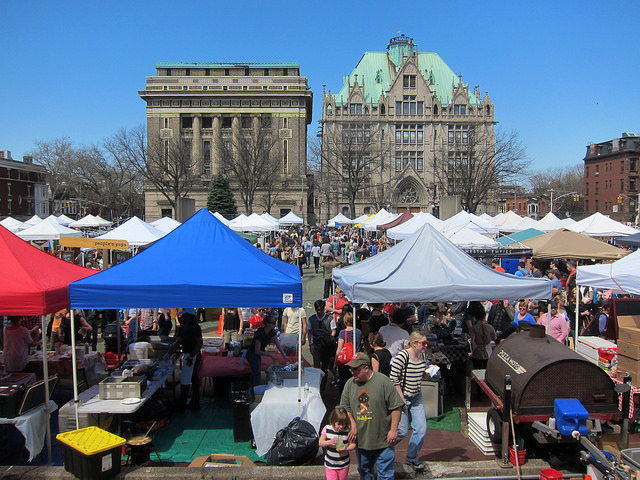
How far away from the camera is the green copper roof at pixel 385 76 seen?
76.9 meters

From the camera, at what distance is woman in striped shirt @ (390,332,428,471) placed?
534 centimetres

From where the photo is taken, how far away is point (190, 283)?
20.5 ft

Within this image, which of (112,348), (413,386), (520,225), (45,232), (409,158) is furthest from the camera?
(409,158)

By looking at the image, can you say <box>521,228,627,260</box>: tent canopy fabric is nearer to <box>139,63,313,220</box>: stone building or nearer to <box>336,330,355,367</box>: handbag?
<box>336,330,355,367</box>: handbag

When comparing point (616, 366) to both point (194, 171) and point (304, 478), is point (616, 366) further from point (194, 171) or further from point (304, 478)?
point (194, 171)

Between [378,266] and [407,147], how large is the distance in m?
69.7

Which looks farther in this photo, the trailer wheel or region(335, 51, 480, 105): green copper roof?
region(335, 51, 480, 105): green copper roof

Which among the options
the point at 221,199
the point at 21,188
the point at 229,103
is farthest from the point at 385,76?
the point at 21,188

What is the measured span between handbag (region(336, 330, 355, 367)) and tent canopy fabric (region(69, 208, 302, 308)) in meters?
1.66

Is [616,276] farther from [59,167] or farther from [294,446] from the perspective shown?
[59,167]

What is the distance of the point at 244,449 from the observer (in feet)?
20.6

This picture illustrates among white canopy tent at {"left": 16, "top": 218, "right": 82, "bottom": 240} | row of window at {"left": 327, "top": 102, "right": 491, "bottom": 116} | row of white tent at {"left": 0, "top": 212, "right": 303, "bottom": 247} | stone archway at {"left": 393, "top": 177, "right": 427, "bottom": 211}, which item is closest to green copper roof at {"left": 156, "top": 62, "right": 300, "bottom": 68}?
row of window at {"left": 327, "top": 102, "right": 491, "bottom": 116}

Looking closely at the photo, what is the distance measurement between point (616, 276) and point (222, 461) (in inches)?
279

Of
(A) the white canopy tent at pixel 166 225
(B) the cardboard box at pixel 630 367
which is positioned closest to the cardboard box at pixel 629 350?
(B) the cardboard box at pixel 630 367
